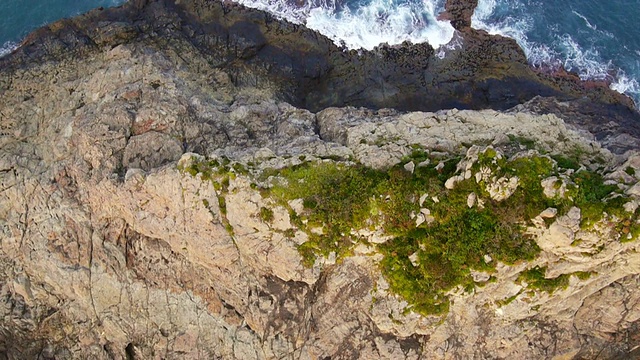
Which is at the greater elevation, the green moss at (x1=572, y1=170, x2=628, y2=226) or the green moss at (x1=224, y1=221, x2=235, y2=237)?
the green moss at (x1=572, y1=170, x2=628, y2=226)

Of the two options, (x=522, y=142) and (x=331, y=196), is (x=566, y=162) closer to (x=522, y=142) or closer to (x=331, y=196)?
(x=522, y=142)

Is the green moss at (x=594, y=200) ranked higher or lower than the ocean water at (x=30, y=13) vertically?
lower

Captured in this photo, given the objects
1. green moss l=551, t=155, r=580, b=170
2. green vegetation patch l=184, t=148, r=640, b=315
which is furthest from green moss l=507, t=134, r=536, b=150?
green vegetation patch l=184, t=148, r=640, b=315

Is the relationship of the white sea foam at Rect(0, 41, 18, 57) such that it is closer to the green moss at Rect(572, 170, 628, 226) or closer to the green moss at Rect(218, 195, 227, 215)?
the green moss at Rect(218, 195, 227, 215)

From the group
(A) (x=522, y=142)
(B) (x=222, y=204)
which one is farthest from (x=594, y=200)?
(B) (x=222, y=204)

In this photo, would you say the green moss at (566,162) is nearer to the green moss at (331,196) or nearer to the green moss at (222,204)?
the green moss at (331,196)

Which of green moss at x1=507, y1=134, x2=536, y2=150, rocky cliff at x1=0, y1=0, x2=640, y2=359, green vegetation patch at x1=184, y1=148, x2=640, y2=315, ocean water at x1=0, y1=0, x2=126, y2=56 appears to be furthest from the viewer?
ocean water at x1=0, y1=0, x2=126, y2=56

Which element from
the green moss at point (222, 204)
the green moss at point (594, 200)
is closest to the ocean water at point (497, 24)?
the green moss at point (222, 204)

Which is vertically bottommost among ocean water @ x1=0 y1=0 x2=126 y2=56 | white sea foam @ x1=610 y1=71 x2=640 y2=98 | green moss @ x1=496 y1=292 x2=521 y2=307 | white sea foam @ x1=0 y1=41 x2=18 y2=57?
white sea foam @ x1=610 y1=71 x2=640 y2=98
